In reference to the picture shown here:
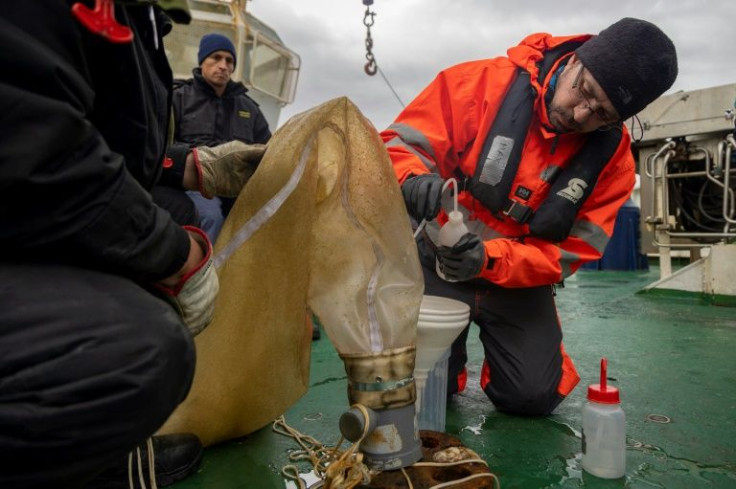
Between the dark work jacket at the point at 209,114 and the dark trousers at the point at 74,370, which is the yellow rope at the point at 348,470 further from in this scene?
the dark work jacket at the point at 209,114

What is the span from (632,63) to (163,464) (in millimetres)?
1927

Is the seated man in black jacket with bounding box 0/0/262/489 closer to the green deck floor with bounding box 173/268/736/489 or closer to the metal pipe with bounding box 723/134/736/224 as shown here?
the green deck floor with bounding box 173/268/736/489

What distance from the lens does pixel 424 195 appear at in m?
1.58

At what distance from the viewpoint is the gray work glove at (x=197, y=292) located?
991 millimetres

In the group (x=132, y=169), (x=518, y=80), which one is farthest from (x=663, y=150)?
(x=132, y=169)

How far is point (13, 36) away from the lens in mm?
670

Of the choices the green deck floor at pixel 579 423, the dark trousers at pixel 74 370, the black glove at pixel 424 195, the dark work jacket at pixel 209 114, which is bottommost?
the green deck floor at pixel 579 423

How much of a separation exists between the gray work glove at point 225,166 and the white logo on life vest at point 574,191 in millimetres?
1173

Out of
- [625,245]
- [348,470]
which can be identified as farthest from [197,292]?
[625,245]

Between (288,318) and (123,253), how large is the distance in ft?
2.44

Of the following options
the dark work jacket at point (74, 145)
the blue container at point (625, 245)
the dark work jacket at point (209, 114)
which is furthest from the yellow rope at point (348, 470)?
the blue container at point (625, 245)

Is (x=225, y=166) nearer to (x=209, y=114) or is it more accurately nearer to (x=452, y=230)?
(x=452, y=230)

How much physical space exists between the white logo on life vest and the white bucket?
68 centimetres

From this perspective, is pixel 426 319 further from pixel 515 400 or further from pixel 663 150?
pixel 663 150
